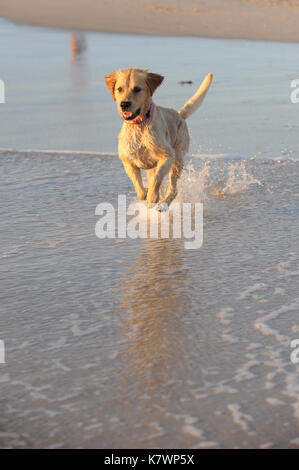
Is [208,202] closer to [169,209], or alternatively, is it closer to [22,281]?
[169,209]

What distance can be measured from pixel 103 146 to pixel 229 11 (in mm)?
12312

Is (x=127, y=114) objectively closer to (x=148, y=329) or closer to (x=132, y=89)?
(x=132, y=89)

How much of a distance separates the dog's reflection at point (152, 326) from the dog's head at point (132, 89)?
961 mm

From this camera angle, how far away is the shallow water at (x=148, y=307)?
2742 mm

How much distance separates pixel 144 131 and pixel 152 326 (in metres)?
2.15

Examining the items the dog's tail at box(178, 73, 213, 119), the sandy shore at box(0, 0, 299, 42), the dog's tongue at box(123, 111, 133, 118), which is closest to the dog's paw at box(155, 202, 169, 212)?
the dog's tongue at box(123, 111, 133, 118)

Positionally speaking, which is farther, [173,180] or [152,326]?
Answer: [173,180]

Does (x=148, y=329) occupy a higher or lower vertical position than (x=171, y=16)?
lower

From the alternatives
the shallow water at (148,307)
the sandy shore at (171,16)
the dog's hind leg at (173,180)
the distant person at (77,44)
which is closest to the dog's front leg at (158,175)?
the dog's hind leg at (173,180)

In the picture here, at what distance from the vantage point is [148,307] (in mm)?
3781

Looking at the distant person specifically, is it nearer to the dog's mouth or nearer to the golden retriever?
the golden retriever

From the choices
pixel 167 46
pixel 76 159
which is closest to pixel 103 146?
pixel 76 159

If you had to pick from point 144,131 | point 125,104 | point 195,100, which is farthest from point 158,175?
point 195,100

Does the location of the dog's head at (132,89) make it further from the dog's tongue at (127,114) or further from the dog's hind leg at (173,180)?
the dog's hind leg at (173,180)
